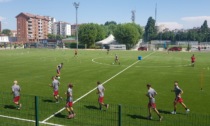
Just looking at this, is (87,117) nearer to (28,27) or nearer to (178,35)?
(178,35)

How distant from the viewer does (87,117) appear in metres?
14.2

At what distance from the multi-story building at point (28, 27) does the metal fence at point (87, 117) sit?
163 meters

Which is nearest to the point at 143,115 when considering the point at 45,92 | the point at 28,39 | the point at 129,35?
the point at 45,92

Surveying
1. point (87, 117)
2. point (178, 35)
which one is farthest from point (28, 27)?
point (87, 117)

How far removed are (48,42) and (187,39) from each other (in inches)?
3089

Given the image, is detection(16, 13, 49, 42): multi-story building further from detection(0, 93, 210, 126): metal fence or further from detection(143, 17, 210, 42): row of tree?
detection(0, 93, 210, 126): metal fence

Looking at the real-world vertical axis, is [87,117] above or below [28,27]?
below

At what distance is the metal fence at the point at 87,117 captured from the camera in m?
13.2

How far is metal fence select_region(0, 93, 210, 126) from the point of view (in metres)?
13.2

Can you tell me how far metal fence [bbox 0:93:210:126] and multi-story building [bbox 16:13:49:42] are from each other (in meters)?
163

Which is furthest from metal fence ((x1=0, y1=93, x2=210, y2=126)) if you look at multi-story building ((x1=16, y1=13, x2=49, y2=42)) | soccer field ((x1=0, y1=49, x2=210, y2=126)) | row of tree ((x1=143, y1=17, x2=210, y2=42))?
multi-story building ((x1=16, y1=13, x2=49, y2=42))

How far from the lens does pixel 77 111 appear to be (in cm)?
1534

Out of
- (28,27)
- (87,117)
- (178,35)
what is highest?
(28,27)

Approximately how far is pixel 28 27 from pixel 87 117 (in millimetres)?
168940
